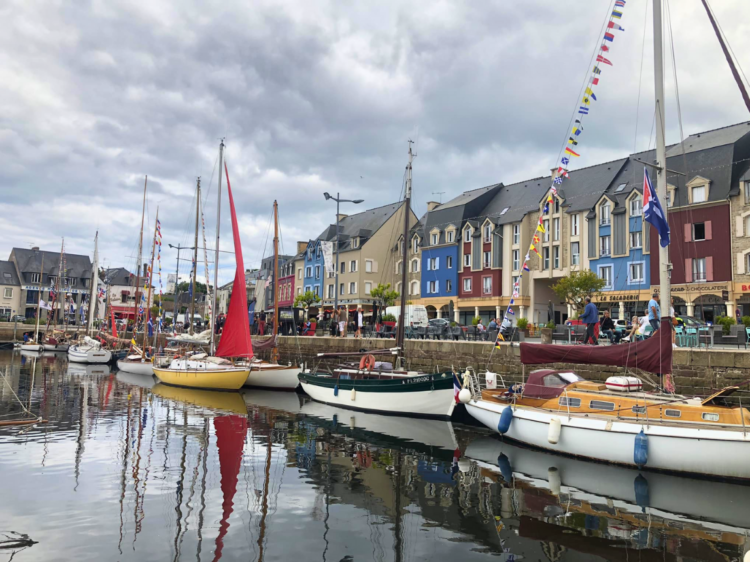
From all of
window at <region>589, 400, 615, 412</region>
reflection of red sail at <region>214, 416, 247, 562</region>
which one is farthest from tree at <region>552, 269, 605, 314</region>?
reflection of red sail at <region>214, 416, 247, 562</region>

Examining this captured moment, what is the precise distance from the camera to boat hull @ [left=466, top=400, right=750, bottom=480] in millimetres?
10883

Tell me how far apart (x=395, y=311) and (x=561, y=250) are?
15.4 meters

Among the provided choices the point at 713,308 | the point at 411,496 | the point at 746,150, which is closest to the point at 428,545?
the point at 411,496

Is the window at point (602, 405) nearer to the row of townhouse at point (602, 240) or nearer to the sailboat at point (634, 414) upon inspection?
the sailboat at point (634, 414)

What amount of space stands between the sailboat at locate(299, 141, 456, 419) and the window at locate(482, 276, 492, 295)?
26441 mm

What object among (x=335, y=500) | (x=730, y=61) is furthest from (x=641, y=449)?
(x=730, y=61)

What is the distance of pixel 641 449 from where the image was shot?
11.7 meters

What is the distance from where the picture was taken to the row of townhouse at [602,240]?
35081mm

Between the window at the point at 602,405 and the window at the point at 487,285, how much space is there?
115ft

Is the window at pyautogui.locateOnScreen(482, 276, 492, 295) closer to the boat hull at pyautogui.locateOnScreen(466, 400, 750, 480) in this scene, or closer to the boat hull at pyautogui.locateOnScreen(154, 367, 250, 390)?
the boat hull at pyautogui.locateOnScreen(154, 367, 250, 390)

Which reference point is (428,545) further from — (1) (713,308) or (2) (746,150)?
(2) (746,150)

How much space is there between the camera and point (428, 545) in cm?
804

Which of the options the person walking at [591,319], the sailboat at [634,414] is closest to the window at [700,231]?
the person walking at [591,319]

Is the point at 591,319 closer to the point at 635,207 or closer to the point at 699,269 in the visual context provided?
the point at 699,269
